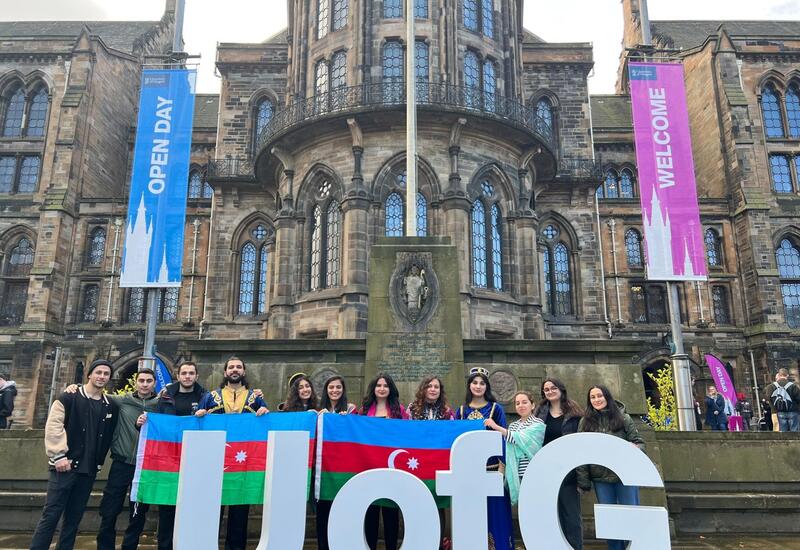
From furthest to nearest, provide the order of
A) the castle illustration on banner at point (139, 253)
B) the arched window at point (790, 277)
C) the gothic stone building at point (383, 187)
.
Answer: the arched window at point (790, 277) → the gothic stone building at point (383, 187) → the castle illustration on banner at point (139, 253)

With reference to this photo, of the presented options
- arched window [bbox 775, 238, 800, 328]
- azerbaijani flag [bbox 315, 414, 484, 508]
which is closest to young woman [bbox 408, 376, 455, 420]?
azerbaijani flag [bbox 315, 414, 484, 508]

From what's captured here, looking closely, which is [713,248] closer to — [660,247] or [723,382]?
[723,382]

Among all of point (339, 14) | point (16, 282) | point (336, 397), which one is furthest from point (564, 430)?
point (16, 282)

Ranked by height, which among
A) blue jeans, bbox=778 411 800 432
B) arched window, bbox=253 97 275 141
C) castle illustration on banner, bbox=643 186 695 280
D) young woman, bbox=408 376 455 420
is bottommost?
blue jeans, bbox=778 411 800 432

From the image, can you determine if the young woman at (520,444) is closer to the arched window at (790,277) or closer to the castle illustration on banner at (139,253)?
the castle illustration on banner at (139,253)

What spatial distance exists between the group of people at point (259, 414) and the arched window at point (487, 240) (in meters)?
13.2

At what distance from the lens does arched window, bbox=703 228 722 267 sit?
30.2m

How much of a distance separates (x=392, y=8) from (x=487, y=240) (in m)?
9.18

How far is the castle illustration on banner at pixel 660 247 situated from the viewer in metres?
14.8

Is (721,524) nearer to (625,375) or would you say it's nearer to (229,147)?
(625,375)

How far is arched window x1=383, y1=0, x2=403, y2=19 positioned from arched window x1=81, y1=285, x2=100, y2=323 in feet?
65.9

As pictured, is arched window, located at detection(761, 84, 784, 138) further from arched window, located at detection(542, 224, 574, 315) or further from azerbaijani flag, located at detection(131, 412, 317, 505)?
azerbaijani flag, located at detection(131, 412, 317, 505)

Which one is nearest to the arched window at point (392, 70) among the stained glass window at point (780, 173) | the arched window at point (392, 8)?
the arched window at point (392, 8)

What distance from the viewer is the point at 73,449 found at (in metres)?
5.42
